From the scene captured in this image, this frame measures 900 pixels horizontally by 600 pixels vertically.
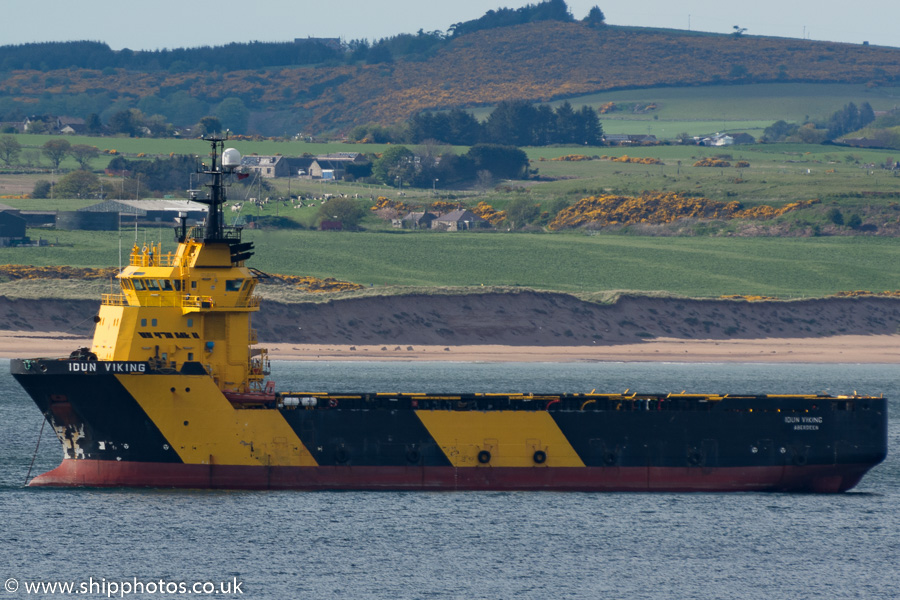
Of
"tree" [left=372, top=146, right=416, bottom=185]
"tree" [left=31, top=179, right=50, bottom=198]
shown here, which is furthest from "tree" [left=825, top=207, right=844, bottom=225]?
"tree" [left=31, top=179, right=50, bottom=198]

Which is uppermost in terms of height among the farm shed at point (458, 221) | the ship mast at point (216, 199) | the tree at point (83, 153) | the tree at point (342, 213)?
the tree at point (83, 153)

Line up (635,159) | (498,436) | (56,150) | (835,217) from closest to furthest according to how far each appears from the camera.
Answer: (498,436) < (835,217) < (56,150) < (635,159)

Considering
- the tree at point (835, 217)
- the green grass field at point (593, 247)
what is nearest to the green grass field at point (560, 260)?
the green grass field at point (593, 247)

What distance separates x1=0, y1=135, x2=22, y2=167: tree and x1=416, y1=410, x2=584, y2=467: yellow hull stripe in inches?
5173

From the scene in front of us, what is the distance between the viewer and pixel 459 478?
38.4 m

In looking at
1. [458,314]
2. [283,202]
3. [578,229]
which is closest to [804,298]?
[458,314]

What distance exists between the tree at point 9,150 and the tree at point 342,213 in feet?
169

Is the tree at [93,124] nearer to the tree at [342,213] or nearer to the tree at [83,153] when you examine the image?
the tree at [83,153]

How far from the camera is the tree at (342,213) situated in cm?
12512

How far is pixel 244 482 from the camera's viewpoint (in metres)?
37.3

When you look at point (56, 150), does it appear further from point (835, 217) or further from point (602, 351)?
point (602, 351)

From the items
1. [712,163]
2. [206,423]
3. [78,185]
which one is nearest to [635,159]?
[712,163]

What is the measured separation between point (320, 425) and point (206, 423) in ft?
10.3

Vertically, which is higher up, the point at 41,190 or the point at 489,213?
the point at 41,190
